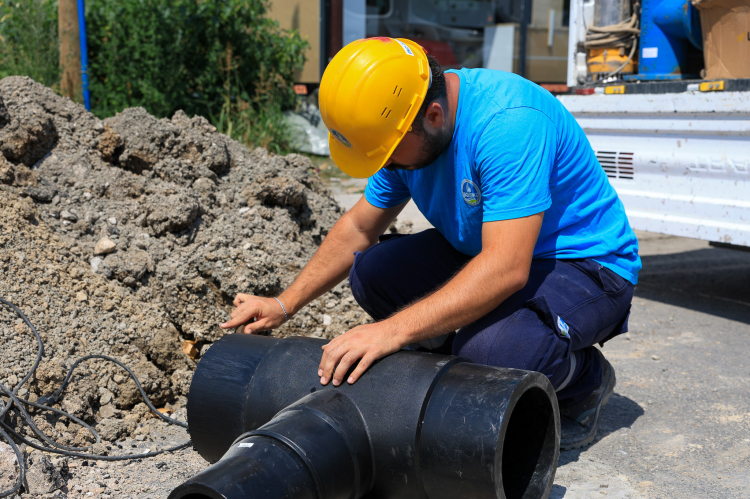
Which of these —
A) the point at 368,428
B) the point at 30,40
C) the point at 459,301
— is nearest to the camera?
the point at 368,428

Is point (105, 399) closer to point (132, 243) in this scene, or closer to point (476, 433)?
point (132, 243)

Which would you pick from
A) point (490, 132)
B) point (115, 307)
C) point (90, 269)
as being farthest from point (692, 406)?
point (90, 269)

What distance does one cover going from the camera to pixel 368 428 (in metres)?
1.70

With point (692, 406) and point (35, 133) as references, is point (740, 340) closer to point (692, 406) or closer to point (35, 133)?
point (692, 406)

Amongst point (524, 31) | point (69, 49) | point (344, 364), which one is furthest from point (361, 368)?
point (524, 31)

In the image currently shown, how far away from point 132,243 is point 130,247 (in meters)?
0.03

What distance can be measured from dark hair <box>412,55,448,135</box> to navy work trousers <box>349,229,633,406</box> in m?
0.63

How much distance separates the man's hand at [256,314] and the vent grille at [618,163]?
2.57 metres

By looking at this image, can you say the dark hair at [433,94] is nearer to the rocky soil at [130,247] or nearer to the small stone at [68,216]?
the rocky soil at [130,247]

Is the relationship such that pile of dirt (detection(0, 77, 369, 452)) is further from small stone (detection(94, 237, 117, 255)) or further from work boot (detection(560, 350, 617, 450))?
work boot (detection(560, 350, 617, 450))

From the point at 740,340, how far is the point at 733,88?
4.21 ft

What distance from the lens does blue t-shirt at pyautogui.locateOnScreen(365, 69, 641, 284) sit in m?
1.90

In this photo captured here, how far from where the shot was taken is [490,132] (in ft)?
6.40

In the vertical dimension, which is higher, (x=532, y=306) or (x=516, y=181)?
(x=516, y=181)
